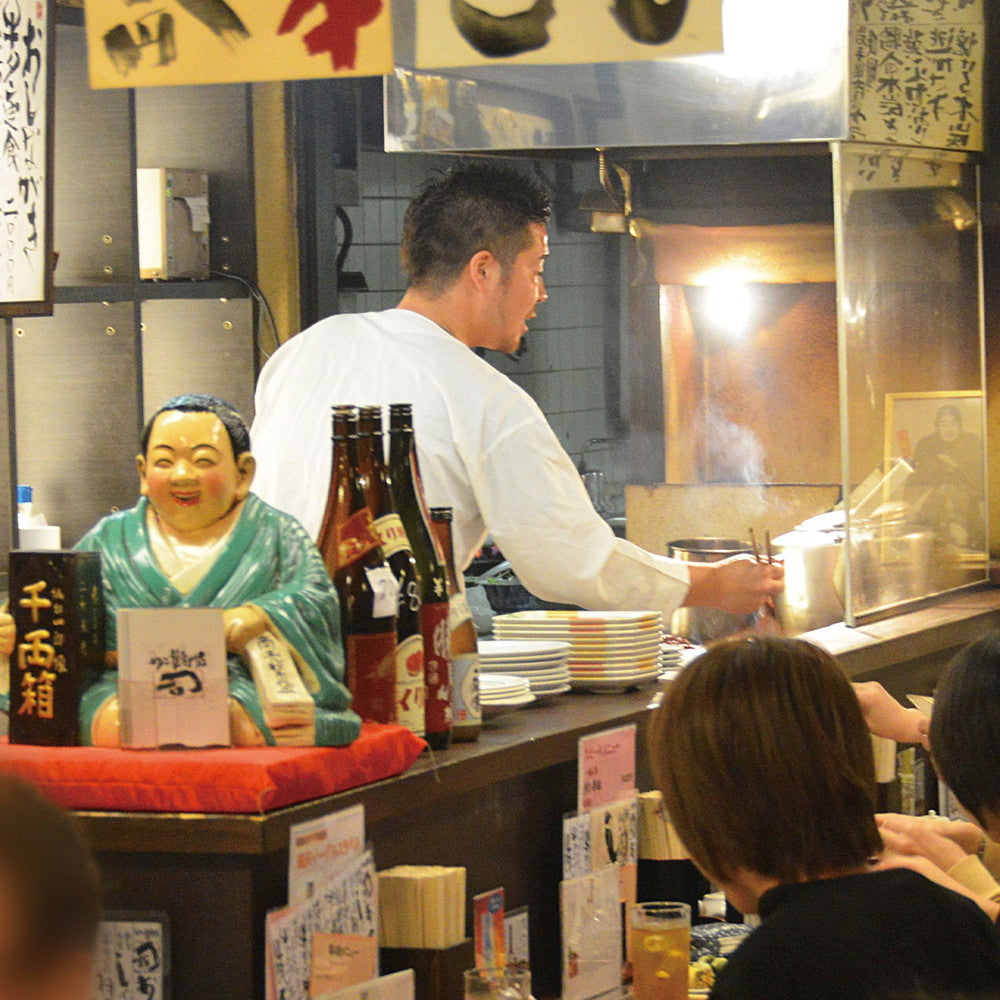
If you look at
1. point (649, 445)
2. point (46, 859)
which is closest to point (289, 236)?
point (649, 445)

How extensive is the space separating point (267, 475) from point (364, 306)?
2839mm

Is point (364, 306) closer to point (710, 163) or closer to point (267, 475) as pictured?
point (710, 163)

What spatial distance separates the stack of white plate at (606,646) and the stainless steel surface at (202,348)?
2.41m

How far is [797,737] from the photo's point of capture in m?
1.51

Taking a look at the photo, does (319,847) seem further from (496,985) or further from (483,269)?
(483,269)

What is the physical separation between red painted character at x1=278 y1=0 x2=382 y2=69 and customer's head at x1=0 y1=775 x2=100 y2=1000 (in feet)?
6.10

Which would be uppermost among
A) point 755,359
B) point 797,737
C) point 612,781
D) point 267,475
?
point 755,359

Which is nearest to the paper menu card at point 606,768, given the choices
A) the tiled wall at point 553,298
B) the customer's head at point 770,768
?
the customer's head at point 770,768

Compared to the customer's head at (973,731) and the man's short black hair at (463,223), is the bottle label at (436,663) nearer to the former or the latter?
the customer's head at (973,731)

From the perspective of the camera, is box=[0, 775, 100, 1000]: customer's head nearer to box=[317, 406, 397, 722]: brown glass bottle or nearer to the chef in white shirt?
box=[317, 406, 397, 722]: brown glass bottle

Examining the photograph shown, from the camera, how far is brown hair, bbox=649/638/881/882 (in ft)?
4.93

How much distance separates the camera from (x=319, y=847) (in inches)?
70.2

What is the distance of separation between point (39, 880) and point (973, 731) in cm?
124

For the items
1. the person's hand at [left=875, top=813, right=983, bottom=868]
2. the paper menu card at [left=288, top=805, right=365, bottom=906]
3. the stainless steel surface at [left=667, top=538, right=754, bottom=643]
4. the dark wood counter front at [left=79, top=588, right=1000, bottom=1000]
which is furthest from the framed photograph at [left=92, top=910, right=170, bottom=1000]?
the stainless steel surface at [left=667, top=538, right=754, bottom=643]
